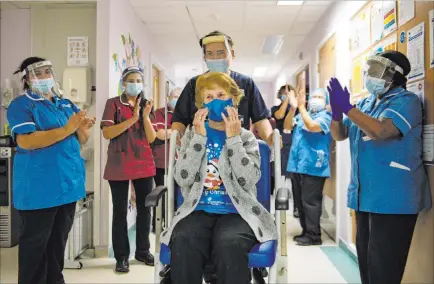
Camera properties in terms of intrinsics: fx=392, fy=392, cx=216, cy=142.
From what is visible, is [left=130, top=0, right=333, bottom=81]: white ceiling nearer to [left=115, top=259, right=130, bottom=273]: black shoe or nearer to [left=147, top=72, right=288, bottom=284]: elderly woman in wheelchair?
[left=147, top=72, right=288, bottom=284]: elderly woman in wheelchair

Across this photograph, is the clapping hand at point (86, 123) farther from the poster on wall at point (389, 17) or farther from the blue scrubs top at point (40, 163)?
the poster on wall at point (389, 17)

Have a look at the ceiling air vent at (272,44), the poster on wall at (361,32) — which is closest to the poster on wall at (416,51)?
the poster on wall at (361,32)

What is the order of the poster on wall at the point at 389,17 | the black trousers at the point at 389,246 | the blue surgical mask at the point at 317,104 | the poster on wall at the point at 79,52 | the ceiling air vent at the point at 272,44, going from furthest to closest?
the ceiling air vent at the point at 272,44
the blue surgical mask at the point at 317,104
the poster on wall at the point at 79,52
the poster on wall at the point at 389,17
the black trousers at the point at 389,246

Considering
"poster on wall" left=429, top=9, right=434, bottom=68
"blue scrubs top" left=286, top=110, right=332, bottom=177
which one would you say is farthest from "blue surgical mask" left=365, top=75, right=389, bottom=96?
"blue scrubs top" left=286, top=110, right=332, bottom=177

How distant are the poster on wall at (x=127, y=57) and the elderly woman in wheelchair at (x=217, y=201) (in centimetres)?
97

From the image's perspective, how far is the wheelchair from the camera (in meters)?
1.51

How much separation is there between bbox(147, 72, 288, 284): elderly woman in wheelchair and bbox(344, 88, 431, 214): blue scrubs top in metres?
0.56

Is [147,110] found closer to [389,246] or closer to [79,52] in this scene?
[79,52]

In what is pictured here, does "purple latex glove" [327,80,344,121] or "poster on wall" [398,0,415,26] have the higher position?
"poster on wall" [398,0,415,26]

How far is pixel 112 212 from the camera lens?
8.85 feet

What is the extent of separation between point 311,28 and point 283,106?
113cm

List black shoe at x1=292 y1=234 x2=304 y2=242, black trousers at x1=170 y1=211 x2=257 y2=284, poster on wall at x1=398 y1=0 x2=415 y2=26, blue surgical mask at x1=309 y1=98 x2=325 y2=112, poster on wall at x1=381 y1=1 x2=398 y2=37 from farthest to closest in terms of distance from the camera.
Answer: black shoe at x1=292 y1=234 x2=304 y2=242 → blue surgical mask at x1=309 y1=98 x2=325 y2=112 → poster on wall at x1=381 y1=1 x2=398 y2=37 → poster on wall at x1=398 y1=0 x2=415 y2=26 → black trousers at x1=170 y1=211 x2=257 y2=284

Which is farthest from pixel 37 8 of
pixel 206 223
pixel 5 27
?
pixel 206 223

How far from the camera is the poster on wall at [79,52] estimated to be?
261 cm
